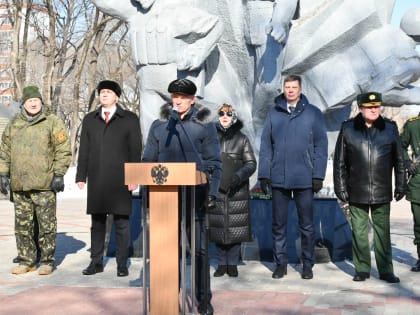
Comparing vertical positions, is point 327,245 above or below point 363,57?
below

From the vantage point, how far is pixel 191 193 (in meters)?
4.59

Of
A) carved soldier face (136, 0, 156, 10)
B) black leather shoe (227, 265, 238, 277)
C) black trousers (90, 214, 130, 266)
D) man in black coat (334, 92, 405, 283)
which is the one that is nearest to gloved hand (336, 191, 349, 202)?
man in black coat (334, 92, 405, 283)

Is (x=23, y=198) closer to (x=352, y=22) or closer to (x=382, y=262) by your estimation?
(x=382, y=262)

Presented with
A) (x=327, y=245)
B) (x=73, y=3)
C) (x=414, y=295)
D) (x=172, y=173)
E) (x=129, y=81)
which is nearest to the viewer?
(x=172, y=173)

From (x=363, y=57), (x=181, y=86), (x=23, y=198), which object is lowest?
(x=23, y=198)

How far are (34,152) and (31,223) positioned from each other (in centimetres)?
72

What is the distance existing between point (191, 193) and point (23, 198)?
288cm

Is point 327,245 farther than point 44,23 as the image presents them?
No

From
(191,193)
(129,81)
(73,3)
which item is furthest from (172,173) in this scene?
(129,81)

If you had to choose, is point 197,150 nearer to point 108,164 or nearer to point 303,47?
point 108,164

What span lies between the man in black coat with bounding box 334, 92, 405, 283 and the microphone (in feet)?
7.05

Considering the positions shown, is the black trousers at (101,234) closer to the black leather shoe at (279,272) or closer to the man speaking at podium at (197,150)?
the black leather shoe at (279,272)

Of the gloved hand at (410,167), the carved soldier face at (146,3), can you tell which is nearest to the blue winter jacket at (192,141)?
the gloved hand at (410,167)

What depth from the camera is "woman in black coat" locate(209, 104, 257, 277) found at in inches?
261
